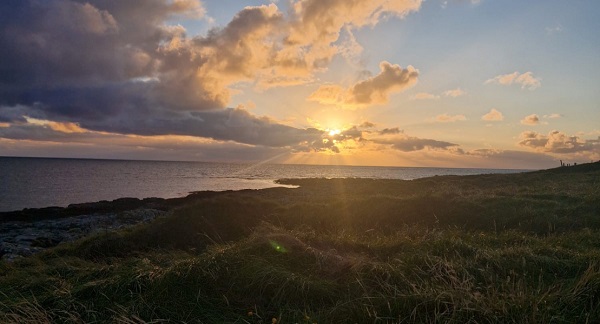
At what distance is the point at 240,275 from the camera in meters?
6.85

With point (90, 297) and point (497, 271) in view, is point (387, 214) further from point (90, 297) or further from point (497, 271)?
point (90, 297)

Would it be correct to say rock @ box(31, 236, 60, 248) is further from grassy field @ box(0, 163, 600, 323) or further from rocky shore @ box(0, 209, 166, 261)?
grassy field @ box(0, 163, 600, 323)

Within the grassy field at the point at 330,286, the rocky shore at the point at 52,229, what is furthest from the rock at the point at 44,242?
the grassy field at the point at 330,286

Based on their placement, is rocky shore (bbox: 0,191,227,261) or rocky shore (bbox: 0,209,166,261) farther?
rocky shore (bbox: 0,191,227,261)

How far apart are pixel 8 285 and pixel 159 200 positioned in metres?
40.3

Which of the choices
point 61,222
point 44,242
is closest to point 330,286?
point 44,242

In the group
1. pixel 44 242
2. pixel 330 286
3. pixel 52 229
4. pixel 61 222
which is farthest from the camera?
pixel 61 222

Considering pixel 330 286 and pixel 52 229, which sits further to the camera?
pixel 52 229

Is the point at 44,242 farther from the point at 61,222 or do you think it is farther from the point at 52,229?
the point at 61,222

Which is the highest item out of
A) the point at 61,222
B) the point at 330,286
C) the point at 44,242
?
the point at 330,286

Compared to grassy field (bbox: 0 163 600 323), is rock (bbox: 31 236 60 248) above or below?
below

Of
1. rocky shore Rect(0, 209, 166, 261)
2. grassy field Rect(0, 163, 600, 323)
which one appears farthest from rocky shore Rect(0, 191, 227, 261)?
grassy field Rect(0, 163, 600, 323)

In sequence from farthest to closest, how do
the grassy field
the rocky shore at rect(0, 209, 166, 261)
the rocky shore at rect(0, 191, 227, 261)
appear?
the rocky shore at rect(0, 191, 227, 261) → the rocky shore at rect(0, 209, 166, 261) → the grassy field

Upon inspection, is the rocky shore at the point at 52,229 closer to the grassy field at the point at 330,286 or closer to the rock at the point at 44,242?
the rock at the point at 44,242
